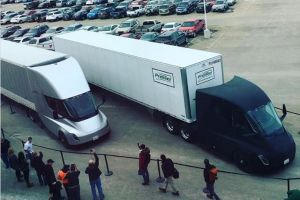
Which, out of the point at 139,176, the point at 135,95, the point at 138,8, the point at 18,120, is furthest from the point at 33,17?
the point at 139,176

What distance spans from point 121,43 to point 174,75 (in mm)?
5985

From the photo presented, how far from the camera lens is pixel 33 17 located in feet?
190

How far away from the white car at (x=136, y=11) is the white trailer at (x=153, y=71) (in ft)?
86.2

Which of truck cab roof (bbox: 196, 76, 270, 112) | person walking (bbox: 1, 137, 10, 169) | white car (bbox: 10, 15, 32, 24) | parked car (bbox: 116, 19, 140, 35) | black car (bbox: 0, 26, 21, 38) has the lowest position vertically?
white car (bbox: 10, 15, 32, 24)

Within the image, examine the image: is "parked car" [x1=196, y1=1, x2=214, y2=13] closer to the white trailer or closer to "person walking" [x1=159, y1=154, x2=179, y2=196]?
the white trailer

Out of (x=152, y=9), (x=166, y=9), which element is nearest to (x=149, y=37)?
(x=166, y=9)

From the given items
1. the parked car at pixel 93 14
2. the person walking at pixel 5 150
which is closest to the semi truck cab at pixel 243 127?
the person walking at pixel 5 150

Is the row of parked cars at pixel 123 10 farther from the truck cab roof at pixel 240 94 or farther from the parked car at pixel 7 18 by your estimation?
the truck cab roof at pixel 240 94

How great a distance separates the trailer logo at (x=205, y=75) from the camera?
59.6 feet

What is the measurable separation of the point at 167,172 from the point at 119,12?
40100 millimetres

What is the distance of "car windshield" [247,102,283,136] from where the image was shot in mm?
15797

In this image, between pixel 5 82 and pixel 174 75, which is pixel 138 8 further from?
pixel 174 75

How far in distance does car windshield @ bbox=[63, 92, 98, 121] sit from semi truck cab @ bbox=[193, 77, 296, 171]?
16.3 feet

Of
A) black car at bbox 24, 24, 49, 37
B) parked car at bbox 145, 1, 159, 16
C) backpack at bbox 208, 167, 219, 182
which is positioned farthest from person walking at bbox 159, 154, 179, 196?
parked car at bbox 145, 1, 159, 16
